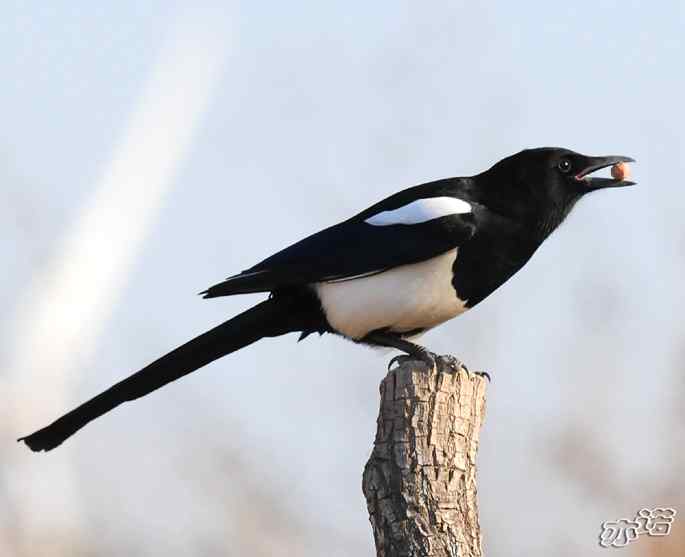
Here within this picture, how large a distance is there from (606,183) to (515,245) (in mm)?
548

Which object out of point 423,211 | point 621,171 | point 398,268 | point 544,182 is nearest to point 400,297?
point 398,268

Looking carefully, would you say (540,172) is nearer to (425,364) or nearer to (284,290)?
(284,290)

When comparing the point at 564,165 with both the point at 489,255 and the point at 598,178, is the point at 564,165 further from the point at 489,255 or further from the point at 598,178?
the point at 489,255

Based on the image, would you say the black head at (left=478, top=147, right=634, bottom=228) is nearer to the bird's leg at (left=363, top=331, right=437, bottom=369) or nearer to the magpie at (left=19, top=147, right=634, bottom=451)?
the magpie at (left=19, top=147, right=634, bottom=451)

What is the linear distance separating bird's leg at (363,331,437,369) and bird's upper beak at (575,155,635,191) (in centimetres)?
99

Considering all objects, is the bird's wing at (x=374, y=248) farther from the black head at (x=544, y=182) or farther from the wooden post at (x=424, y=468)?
the wooden post at (x=424, y=468)

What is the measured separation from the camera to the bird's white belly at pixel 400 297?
4.36 m

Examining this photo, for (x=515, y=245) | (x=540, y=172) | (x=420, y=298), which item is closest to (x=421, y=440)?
(x=420, y=298)

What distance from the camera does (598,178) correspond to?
4.84m

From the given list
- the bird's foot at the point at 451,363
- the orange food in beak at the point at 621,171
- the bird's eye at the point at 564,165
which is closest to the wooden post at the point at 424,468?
the bird's foot at the point at 451,363

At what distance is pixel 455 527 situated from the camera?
3.24 m

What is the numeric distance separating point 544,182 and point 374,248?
0.75 metres

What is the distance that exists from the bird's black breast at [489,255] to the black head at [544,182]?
0.24 feet

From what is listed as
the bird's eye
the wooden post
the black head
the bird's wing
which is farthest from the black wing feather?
the wooden post
